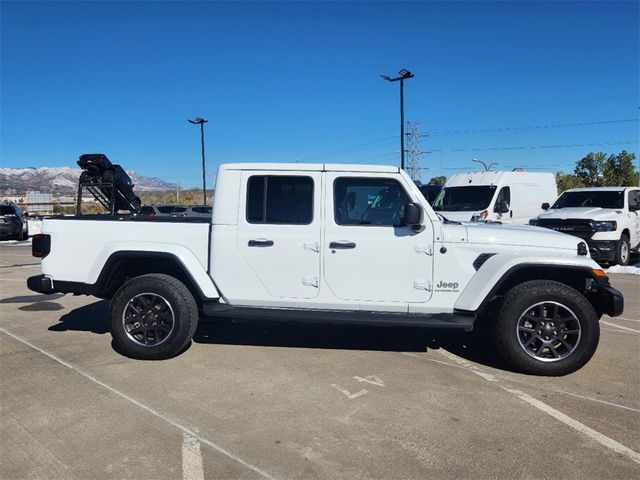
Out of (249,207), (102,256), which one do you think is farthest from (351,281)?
(102,256)

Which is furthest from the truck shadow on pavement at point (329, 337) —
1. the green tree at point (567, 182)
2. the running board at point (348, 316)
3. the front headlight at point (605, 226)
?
the green tree at point (567, 182)

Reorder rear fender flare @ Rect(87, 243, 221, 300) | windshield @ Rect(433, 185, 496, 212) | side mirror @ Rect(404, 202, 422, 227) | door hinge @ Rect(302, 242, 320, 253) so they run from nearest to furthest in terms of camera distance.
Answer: side mirror @ Rect(404, 202, 422, 227) → door hinge @ Rect(302, 242, 320, 253) → rear fender flare @ Rect(87, 243, 221, 300) → windshield @ Rect(433, 185, 496, 212)

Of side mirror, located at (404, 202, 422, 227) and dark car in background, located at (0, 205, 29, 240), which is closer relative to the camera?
side mirror, located at (404, 202, 422, 227)

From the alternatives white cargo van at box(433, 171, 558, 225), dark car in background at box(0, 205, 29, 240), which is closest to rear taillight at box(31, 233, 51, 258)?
white cargo van at box(433, 171, 558, 225)

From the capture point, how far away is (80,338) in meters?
5.77

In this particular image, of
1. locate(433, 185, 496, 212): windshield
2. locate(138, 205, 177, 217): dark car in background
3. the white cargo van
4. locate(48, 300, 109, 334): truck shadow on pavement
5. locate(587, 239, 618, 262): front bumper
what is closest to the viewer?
locate(48, 300, 109, 334): truck shadow on pavement

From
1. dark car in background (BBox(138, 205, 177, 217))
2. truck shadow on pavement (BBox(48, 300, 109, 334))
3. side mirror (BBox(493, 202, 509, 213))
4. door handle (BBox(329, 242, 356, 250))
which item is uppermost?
dark car in background (BBox(138, 205, 177, 217))

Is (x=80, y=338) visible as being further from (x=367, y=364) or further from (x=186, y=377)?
(x=367, y=364)

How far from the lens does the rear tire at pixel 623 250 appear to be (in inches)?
466

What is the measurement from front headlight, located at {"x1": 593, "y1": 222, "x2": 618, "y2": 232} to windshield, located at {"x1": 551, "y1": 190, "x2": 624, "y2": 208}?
1.05 m

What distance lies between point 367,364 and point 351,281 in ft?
2.82

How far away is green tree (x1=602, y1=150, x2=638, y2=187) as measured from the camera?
130ft

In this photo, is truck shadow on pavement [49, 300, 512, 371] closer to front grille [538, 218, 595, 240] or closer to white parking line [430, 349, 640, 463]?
white parking line [430, 349, 640, 463]

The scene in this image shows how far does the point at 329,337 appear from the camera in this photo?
5.95 m
